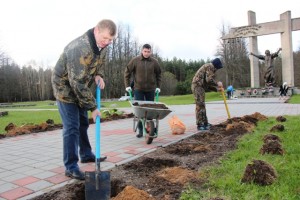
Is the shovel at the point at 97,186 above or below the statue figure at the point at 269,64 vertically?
below

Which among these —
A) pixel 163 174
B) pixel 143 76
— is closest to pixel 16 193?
A: pixel 163 174

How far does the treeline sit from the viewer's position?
4372 centimetres

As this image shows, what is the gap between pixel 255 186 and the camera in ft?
8.39

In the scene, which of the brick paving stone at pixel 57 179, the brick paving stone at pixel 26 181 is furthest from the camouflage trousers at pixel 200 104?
the brick paving stone at pixel 26 181

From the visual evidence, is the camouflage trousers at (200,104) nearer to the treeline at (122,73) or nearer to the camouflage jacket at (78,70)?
the camouflage jacket at (78,70)

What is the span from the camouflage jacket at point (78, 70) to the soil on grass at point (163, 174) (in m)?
0.85

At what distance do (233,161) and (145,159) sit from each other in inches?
43.7

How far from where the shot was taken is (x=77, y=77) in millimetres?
2922

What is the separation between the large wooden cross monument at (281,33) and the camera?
28.5 meters

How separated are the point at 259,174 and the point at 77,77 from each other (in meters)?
2.03

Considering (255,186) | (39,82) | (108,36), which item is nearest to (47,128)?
(108,36)

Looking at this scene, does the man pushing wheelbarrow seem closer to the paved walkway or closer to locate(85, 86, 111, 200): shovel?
the paved walkway

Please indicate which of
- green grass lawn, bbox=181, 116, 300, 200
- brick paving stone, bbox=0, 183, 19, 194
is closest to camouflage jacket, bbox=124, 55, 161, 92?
green grass lawn, bbox=181, 116, 300, 200

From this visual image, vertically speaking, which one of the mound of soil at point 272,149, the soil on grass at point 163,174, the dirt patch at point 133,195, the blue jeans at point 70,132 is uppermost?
the blue jeans at point 70,132
